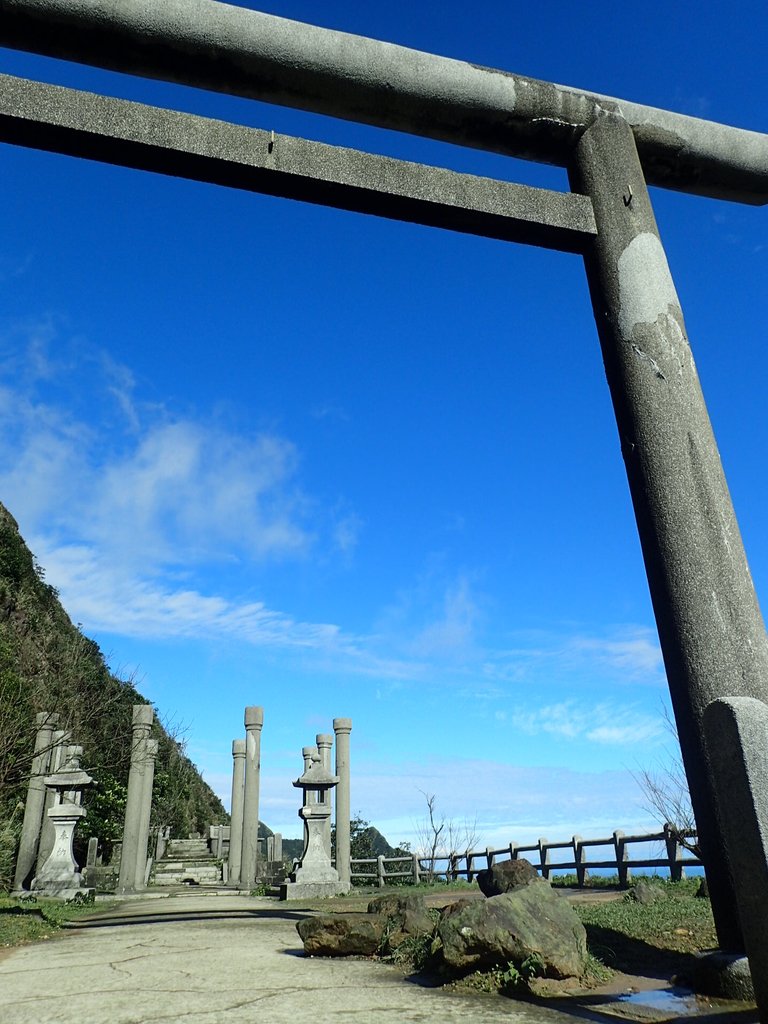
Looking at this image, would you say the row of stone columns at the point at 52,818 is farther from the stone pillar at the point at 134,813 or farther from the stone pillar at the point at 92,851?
the stone pillar at the point at 92,851

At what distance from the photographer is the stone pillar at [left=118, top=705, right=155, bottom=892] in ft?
57.0

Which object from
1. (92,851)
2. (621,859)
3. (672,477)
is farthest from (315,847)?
(672,477)

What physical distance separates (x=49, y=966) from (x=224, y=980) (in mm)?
1938

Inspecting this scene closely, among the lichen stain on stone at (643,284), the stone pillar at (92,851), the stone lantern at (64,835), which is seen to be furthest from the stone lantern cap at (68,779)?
the lichen stain on stone at (643,284)

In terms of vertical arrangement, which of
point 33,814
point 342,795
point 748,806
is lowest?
point 748,806

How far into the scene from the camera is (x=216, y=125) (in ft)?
12.8

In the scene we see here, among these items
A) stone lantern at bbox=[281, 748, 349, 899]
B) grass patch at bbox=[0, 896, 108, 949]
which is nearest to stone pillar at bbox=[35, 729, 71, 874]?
grass patch at bbox=[0, 896, 108, 949]

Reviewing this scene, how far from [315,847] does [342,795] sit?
3577 millimetres

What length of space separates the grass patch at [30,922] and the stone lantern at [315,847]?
3887 mm

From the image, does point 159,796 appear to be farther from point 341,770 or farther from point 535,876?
point 535,876

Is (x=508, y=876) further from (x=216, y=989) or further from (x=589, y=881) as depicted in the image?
(x=589, y=881)

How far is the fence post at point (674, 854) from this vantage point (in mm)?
13812

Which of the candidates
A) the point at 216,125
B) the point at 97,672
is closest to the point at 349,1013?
the point at 216,125

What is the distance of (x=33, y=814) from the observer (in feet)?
61.5
